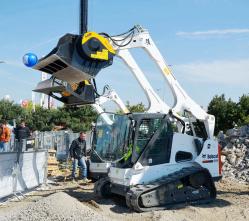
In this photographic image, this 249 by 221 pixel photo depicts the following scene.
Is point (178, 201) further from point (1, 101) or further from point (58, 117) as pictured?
point (1, 101)

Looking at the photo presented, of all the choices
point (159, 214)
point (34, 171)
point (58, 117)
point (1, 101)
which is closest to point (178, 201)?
point (159, 214)

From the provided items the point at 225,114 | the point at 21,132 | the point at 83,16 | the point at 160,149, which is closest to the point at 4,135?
the point at 21,132

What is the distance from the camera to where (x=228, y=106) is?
1639 inches

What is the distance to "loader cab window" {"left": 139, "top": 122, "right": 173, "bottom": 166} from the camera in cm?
948

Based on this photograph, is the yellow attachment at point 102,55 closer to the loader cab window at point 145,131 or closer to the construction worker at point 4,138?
the loader cab window at point 145,131

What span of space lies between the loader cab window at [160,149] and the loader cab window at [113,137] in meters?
0.51

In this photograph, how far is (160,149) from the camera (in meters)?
9.70

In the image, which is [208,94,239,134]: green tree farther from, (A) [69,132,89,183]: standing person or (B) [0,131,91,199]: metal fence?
(B) [0,131,91,199]: metal fence

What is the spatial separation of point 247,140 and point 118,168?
831 cm

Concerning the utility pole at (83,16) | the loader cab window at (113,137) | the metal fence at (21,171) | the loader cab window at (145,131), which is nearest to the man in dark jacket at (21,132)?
the metal fence at (21,171)

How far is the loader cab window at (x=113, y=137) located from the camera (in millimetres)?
9562

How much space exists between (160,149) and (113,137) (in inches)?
44.2

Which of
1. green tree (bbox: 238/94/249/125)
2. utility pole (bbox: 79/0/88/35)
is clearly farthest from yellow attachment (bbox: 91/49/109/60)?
green tree (bbox: 238/94/249/125)

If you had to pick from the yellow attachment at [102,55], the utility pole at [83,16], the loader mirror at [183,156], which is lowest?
the loader mirror at [183,156]
